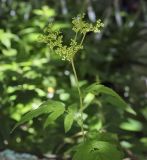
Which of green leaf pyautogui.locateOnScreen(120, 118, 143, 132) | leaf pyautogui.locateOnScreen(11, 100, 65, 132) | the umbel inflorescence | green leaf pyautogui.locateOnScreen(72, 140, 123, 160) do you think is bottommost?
green leaf pyautogui.locateOnScreen(72, 140, 123, 160)

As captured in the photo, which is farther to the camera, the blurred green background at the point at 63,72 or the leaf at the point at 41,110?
the blurred green background at the point at 63,72

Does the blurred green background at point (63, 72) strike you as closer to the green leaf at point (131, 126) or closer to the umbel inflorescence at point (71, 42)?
the green leaf at point (131, 126)

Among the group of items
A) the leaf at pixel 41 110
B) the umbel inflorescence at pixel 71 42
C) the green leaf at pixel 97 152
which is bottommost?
the green leaf at pixel 97 152

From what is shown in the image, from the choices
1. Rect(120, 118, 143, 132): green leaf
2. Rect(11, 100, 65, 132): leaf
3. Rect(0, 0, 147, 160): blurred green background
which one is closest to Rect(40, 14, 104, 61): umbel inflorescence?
Rect(11, 100, 65, 132): leaf

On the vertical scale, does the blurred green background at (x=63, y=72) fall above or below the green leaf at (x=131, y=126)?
above

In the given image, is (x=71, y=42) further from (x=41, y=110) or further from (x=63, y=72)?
(x=63, y=72)

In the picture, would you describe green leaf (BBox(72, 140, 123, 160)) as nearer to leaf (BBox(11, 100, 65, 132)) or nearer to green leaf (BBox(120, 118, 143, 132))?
leaf (BBox(11, 100, 65, 132))

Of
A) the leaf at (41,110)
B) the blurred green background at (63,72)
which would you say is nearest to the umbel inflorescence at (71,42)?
the leaf at (41,110)
